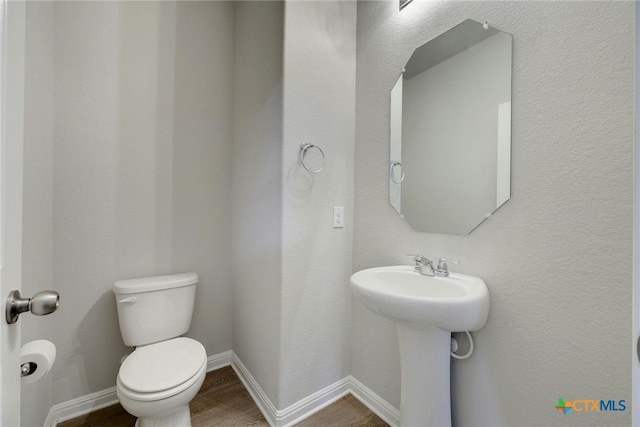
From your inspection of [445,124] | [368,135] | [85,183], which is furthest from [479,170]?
[85,183]

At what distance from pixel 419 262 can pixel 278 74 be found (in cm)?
117

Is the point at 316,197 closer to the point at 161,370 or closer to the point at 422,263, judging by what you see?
the point at 422,263

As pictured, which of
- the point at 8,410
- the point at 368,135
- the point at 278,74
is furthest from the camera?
the point at 368,135

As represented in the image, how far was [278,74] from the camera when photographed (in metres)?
1.35

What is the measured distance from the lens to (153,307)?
1451 millimetres

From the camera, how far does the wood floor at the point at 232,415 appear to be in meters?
1.38

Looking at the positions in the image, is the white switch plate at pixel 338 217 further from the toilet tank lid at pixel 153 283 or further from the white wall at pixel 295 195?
the toilet tank lid at pixel 153 283

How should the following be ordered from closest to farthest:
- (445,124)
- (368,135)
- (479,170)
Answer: (479,170)
(445,124)
(368,135)

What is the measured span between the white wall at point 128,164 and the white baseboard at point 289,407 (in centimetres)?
6

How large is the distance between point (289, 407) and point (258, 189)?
47.1 inches

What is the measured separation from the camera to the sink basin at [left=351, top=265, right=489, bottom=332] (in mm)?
883

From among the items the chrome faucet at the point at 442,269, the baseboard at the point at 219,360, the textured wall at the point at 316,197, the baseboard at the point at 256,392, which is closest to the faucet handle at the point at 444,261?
the chrome faucet at the point at 442,269

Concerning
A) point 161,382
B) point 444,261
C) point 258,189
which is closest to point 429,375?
point 444,261

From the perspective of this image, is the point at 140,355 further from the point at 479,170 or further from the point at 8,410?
the point at 479,170
